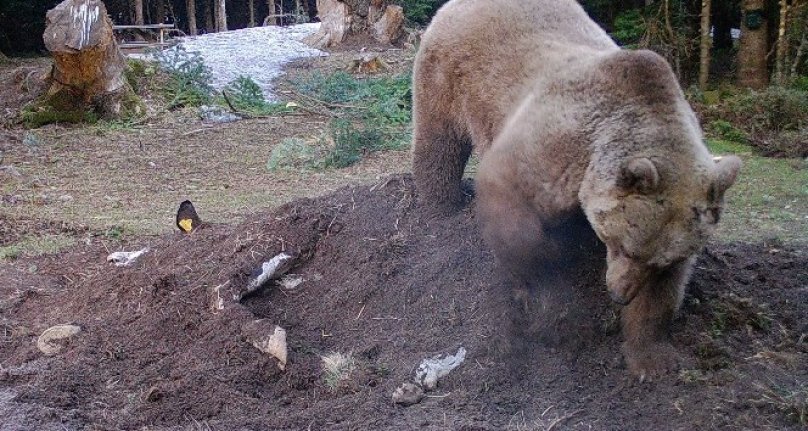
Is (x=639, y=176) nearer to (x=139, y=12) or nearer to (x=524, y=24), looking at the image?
(x=524, y=24)

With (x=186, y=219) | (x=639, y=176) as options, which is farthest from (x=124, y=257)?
(x=639, y=176)

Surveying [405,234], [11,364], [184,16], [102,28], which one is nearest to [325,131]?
[102,28]

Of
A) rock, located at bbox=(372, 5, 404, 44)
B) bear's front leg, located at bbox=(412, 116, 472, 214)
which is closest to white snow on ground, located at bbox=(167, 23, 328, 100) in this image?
rock, located at bbox=(372, 5, 404, 44)

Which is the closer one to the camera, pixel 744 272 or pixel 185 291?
pixel 744 272

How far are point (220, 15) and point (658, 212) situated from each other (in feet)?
88.2

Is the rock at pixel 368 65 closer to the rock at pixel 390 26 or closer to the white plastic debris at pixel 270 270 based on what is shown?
the rock at pixel 390 26

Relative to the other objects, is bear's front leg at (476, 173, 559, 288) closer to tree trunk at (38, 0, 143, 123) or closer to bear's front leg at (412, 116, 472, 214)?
bear's front leg at (412, 116, 472, 214)

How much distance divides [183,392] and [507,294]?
206 centimetres

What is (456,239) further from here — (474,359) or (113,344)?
(113,344)

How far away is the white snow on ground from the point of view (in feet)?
60.4

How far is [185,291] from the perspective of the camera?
19.9ft

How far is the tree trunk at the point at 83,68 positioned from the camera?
13.3 m

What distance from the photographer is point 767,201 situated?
337 inches

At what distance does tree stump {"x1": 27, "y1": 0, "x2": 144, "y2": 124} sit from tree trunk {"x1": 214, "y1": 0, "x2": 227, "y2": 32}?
14282 millimetres
